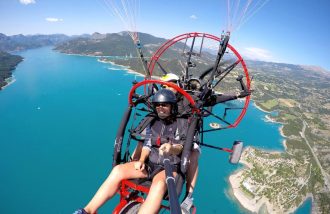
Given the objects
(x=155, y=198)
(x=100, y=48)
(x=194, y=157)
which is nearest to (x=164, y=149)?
(x=155, y=198)

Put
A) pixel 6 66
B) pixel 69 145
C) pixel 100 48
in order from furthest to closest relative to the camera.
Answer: pixel 100 48 < pixel 6 66 < pixel 69 145

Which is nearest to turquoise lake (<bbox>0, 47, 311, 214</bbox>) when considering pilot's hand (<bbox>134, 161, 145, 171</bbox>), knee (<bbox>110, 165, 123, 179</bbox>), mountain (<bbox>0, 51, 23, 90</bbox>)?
mountain (<bbox>0, 51, 23, 90</bbox>)

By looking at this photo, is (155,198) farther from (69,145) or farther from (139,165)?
(69,145)

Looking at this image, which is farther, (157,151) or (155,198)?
(157,151)

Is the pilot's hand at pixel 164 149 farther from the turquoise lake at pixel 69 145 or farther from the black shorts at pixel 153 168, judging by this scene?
the turquoise lake at pixel 69 145

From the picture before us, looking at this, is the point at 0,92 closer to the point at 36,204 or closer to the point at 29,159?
the point at 29,159

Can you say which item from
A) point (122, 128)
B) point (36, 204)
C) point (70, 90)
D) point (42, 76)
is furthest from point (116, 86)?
point (122, 128)
